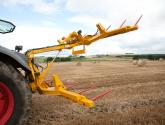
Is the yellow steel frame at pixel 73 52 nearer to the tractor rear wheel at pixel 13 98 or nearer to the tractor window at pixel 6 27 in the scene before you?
the tractor window at pixel 6 27

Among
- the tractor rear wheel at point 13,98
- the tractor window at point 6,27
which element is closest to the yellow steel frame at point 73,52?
the tractor window at point 6,27

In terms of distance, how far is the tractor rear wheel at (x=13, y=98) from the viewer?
3.88m

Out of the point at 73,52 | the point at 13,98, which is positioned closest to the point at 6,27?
the point at 13,98

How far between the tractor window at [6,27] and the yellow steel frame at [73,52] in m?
0.71

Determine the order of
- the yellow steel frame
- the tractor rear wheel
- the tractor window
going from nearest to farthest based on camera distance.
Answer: the tractor rear wheel, the tractor window, the yellow steel frame

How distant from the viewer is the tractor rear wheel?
388cm

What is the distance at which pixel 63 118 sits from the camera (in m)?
5.63

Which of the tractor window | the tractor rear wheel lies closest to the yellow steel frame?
the tractor window

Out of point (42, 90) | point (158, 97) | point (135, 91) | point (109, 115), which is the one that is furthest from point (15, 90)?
point (135, 91)

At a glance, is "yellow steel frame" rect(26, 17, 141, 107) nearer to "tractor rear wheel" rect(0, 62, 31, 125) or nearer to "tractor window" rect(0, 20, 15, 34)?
"tractor window" rect(0, 20, 15, 34)

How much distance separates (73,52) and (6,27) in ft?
4.55

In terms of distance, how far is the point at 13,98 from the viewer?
12.9ft

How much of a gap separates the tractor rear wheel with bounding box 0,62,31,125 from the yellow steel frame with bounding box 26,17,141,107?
91 centimetres

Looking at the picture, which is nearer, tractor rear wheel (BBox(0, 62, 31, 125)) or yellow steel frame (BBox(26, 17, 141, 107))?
tractor rear wheel (BBox(0, 62, 31, 125))
